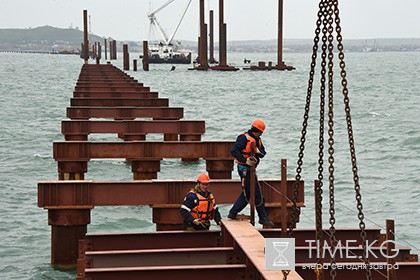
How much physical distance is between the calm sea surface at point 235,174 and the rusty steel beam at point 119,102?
1.96 meters

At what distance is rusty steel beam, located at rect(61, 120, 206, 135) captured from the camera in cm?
2417

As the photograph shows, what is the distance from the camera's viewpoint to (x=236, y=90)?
7819 centimetres

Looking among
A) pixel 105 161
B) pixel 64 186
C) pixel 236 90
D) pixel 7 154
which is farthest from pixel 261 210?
pixel 236 90

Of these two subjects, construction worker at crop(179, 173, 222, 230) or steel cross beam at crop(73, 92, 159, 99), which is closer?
construction worker at crop(179, 173, 222, 230)

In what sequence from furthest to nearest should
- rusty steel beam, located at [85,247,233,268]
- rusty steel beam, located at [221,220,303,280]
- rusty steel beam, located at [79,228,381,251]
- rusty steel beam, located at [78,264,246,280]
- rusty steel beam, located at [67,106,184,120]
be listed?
1. rusty steel beam, located at [67,106,184,120]
2. rusty steel beam, located at [79,228,381,251]
3. rusty steel beam, located at [85,247,233,268]
4. rusty steel beam, located at [78,264,246,280]
5. rusty steel beam, located at [221,220,303,280]

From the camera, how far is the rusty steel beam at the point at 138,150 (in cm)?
2002

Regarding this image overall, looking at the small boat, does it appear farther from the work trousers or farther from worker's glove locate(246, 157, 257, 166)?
worker's glove locate(246, 157, 257, 166)

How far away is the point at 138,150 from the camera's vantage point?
2005 cm

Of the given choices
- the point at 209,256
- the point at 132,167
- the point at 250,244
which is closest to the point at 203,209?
the point at 209,256

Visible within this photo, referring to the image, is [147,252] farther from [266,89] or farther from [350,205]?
[266,89]

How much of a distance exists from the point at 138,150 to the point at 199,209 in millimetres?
7019

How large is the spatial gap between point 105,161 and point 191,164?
3095 millimetres

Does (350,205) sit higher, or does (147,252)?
(147,252)

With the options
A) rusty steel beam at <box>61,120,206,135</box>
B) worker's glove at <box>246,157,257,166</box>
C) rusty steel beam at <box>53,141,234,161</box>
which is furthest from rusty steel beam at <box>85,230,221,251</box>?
rusty steel beam at <box>61,120,206,135</box>
